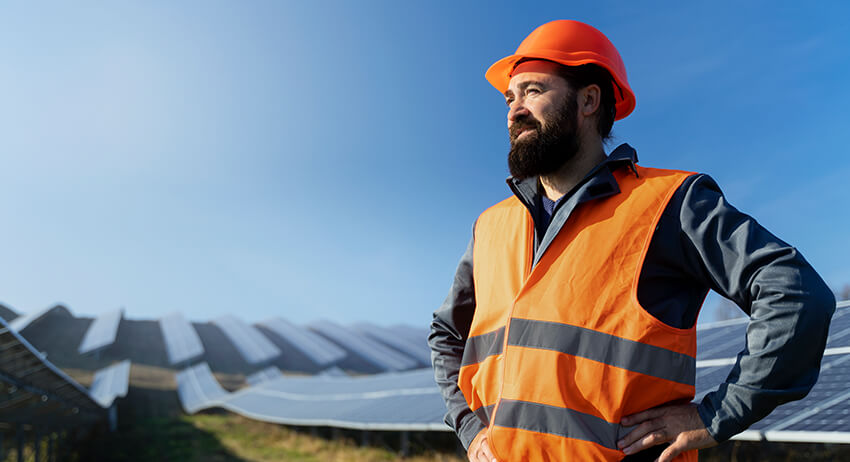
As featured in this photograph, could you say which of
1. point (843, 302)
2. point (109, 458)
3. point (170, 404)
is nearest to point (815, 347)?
point (843, 302)

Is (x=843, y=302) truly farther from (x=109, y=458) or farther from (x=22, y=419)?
(x=109, y=458)

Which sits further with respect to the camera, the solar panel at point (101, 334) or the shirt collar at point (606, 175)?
the solar panel at point (101, 334)

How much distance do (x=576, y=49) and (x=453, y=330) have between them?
3.74 ft

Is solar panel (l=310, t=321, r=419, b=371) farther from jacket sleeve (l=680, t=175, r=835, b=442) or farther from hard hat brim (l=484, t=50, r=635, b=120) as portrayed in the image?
jacket sleeve (l=680, t=175, r=835, b=442)

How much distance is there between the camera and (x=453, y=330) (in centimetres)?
203

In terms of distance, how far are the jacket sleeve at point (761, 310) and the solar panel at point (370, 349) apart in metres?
19.4

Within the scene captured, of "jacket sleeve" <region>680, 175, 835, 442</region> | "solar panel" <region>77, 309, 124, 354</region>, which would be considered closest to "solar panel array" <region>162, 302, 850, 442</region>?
"jacket sleeve" <region>680, 175, 835, 442</region>

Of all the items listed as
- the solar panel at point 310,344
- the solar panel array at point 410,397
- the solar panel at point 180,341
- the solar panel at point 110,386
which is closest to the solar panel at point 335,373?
the solar panel array at point 410,397

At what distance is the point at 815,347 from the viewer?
1.21 m

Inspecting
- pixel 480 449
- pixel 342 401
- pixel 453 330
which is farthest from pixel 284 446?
pixel 480 449

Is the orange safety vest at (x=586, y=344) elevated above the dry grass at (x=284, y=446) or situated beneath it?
elevated above

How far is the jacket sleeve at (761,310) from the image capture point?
1200mm

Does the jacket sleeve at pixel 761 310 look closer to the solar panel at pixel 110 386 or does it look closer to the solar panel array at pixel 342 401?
the solar panel array at pixel 342 401

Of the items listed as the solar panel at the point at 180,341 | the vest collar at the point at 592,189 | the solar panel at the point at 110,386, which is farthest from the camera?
the solar panel at the point at 180,341
